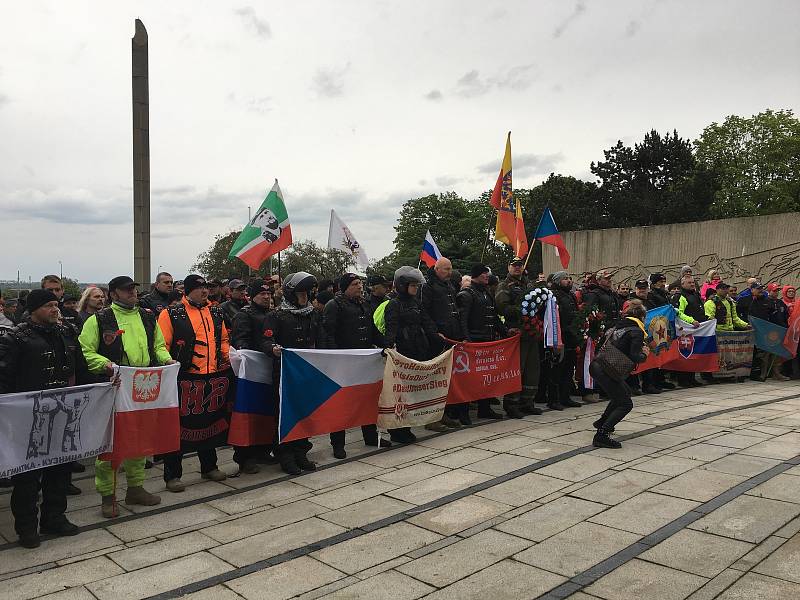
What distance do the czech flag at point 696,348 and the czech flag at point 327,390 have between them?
6420 millimetres

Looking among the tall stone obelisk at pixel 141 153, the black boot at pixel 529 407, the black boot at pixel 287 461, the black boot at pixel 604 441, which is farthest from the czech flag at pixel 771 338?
the tall stone obelisk at pixel 141 153

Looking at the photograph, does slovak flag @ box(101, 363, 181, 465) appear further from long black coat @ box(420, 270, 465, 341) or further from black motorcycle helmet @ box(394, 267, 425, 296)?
long black coat @ box(420, 270, 465, 341)

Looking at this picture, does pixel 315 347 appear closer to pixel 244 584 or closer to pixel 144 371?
pixel 144 371

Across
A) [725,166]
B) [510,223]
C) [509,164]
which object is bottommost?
[510,223]

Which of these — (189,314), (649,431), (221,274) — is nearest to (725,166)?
(221,274)

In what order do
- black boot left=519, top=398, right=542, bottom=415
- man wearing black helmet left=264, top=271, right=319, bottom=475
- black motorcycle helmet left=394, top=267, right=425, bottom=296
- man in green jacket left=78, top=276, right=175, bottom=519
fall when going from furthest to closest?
black boot left=519, top=398, right=542, bottom=415
black motorcycle helmet left=394, top=267, right=425, bottom=296
man wearing black helmet left=264, top=271, right=319, bottom=475
man in green jacket left=78, top=276, right=175, bottom=519

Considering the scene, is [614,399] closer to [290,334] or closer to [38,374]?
[290,334]

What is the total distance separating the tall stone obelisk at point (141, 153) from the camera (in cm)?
1152

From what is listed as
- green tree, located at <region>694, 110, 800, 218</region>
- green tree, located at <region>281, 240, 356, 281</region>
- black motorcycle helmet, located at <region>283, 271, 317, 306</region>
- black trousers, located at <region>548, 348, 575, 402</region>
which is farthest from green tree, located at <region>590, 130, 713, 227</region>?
black motorcycle helmet, located at <region>283, 271, 317, 306</region>

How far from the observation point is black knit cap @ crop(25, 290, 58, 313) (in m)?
5.10

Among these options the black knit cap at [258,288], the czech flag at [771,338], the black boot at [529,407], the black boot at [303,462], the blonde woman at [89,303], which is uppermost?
the black knit cap at [258,288]

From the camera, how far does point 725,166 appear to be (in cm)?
4647

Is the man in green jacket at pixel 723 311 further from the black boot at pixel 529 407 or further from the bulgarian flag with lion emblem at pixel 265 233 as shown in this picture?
the bulgarian flag with lion emblem at pixel 265 233

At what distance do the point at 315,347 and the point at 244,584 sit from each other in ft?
11.0
